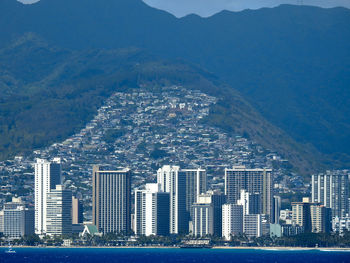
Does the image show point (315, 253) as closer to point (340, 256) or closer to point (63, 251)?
point (340, 256)

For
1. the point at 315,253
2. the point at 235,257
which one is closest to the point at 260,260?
the point at 235,257

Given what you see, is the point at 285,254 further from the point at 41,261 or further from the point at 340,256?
the point at 41,261

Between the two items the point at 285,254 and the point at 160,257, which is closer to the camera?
the point at 160,257

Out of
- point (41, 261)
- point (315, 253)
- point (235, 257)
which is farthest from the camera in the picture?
point (315, 253)

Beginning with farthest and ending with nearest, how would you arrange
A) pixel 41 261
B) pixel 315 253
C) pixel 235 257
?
pixel 315 253 < pixel 235 257 < pixel 41 261

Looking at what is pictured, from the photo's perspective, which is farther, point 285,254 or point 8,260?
point 285,254

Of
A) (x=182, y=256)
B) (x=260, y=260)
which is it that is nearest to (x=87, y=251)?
(x=182, y=256)
